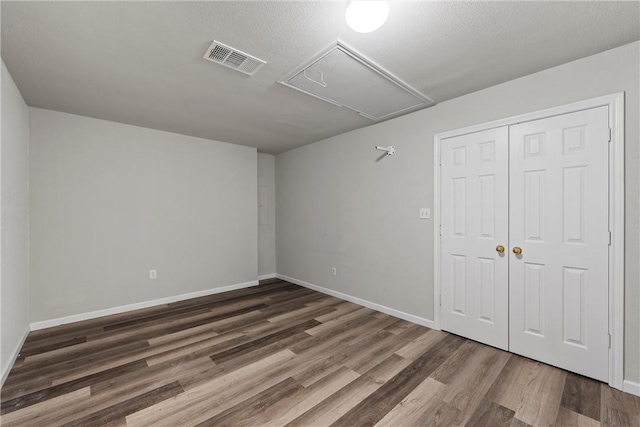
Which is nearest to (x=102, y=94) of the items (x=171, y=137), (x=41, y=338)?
(x=171, y=137)

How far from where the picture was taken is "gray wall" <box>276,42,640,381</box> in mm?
1989

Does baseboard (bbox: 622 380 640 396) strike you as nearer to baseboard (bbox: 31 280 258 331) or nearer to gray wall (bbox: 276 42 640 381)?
gray wall (bbox: 276 42 640 381)

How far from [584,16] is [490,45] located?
0.51 meters

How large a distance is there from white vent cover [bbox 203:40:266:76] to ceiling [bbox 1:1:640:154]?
0.18 ft

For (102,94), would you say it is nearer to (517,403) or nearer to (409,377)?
(409,377)

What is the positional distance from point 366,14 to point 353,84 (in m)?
0.98

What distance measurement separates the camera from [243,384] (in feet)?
6.88

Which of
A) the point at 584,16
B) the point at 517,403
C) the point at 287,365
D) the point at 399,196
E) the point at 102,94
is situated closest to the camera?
the point at 584,16

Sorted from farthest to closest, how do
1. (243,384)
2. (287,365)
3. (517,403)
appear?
(287,365) < (243,384) < (517,403)

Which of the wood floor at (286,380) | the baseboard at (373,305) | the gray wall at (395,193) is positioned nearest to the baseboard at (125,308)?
the wood floor at (286,380)

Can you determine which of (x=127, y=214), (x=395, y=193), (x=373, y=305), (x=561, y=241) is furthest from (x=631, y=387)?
(x=127, y=214)

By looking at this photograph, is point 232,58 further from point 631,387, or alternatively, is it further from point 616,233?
point 631,387

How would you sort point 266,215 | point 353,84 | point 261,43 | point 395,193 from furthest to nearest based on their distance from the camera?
point 266,215, point 395,193, point 353,84, point 261,43

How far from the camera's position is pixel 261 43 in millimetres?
1931
